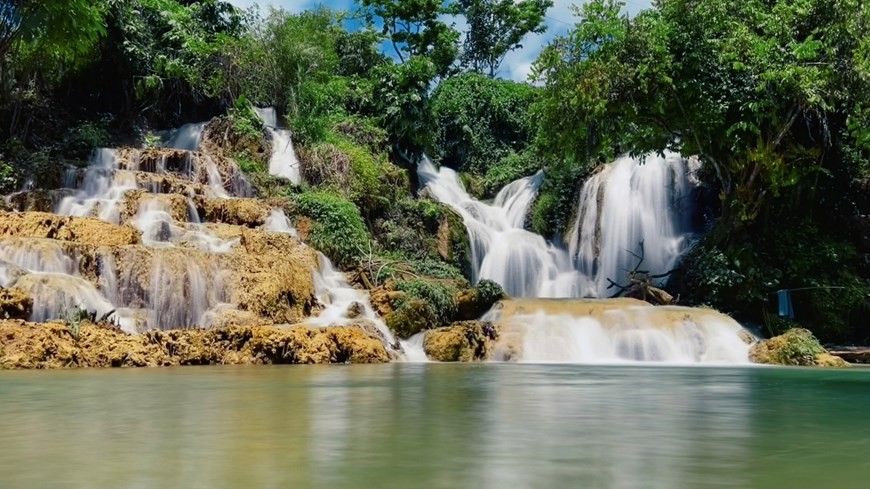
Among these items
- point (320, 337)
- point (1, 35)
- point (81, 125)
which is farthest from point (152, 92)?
point (320, 337)

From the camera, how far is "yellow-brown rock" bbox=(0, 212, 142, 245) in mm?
11734

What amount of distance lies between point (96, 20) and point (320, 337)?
8011 mm

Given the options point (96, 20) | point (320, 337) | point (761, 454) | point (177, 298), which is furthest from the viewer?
point (96, 20)

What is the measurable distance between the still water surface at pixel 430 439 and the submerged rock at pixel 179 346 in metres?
3.35

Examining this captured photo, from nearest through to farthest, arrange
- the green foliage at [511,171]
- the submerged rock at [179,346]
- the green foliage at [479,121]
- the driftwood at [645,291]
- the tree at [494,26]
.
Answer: the submerged rock at [179,346]
the driftwood at [645,291]
the green foliage at [511,171]
the green foliage at [479,121]
the tree at [494,26]

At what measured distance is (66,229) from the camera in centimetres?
1202

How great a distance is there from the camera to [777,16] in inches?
562

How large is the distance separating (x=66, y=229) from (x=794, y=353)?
12.0 meters

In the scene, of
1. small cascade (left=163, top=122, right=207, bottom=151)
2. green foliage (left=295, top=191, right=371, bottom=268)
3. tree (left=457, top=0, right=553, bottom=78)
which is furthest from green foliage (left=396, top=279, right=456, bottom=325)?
tree (left=457, top=0, right=553, bottom=78)

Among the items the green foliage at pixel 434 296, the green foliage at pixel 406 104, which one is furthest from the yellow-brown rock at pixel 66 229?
the green foliage at pixel 406 104

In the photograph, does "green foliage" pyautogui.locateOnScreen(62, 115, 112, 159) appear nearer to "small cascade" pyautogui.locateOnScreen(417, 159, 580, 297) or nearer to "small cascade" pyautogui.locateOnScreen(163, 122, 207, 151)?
"small cascade" pyautogui.locateOnScreen(163, 122, 207, 151)

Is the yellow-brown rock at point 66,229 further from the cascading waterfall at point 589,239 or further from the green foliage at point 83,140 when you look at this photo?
Answer: the cascading waterfall at point 589,239

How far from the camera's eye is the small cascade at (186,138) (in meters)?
21.0

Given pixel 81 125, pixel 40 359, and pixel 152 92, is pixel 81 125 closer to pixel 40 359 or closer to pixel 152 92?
pixel 152 92
